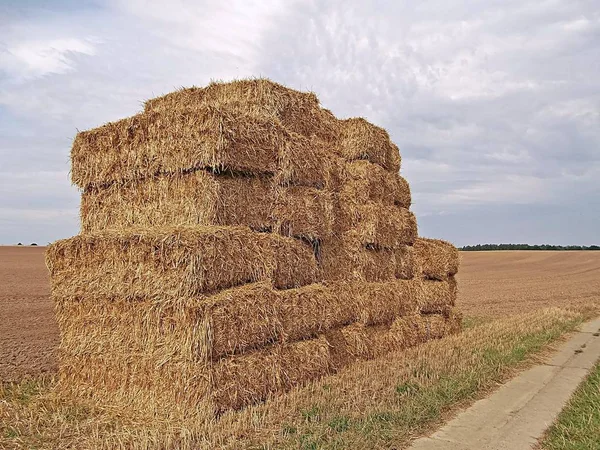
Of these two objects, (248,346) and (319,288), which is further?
(319,288)

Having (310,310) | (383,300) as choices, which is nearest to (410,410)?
(310,310)

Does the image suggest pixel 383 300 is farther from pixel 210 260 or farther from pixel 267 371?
pixel 210 260

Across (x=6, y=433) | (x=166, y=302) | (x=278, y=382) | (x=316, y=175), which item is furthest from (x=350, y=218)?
(x=6, y=433)

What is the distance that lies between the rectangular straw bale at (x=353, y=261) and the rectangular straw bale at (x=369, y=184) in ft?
2.77

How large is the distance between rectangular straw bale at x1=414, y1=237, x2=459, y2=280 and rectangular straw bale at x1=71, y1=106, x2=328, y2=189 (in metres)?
4.89

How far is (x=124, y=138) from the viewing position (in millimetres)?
7930

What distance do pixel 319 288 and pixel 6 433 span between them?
4377 mm

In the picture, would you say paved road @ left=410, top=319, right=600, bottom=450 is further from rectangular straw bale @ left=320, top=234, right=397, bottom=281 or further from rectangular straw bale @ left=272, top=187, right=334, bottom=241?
rectangular straw bale @ left=272, top=187, right=334, bottom=241

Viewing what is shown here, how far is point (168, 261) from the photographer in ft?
21.3

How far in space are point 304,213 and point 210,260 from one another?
7.44ft

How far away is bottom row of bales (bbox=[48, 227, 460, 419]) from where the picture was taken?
6387 mm

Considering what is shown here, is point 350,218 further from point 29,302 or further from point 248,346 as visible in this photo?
point 29,302

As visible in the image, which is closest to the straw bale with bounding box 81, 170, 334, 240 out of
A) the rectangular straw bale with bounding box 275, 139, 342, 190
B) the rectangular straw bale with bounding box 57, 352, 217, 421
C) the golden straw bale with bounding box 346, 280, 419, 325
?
the rectangular straw bale with bounding box 275, 139, 342, 190

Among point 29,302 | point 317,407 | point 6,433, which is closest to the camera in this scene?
point 6,433
